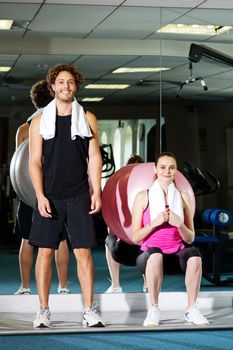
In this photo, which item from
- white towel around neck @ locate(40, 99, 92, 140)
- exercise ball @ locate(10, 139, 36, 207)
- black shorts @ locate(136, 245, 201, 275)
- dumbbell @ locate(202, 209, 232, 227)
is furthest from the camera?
dumbbell @ locate(202, 209, 232, 227)

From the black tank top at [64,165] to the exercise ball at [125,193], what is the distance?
366 mm

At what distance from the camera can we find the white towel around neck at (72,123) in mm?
4375

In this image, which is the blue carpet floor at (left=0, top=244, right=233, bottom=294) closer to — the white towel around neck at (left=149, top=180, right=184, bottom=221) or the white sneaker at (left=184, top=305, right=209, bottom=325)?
the white towel around neck at (left=149, top=180, right=184, bottom=221)

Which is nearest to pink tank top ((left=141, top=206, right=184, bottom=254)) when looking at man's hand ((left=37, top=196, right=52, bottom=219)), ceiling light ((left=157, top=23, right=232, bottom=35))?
man's hand ((left=37, top=196, right=52, bottom=219))

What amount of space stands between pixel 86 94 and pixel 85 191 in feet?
3.79

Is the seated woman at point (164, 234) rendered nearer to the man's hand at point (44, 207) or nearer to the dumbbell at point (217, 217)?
the man's hand at point (44, 207)

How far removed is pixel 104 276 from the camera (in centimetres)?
537

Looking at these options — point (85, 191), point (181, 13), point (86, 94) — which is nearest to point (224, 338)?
point (85, 191)

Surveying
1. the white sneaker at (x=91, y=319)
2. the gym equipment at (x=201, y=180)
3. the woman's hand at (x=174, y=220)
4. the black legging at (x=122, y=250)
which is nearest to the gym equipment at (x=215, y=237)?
the gym equipment at (x=201, y=180)

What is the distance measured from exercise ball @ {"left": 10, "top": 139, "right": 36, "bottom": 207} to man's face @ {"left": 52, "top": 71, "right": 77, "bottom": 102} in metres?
0.66

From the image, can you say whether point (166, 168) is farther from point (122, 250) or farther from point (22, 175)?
point (22, 175)

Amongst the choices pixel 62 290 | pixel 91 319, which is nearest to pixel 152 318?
pixel 91 319

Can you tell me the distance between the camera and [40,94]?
5.21m

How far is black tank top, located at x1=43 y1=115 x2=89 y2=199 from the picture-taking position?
4352mm
